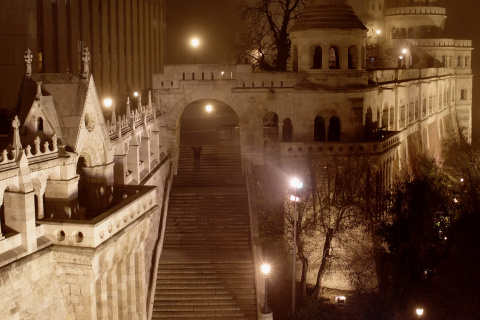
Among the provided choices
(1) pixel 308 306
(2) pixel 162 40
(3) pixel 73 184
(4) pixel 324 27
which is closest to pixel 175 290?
(1) pixel 308 306

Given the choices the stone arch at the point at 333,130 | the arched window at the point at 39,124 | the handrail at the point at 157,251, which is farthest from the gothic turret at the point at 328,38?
the arched window at the point at 39,124

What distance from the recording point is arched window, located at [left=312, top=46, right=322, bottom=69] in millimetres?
41344

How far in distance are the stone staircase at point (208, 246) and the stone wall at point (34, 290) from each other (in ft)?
34.4

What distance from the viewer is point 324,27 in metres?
40.1

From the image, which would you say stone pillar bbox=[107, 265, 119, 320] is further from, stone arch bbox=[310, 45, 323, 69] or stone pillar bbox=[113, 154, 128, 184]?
stone arch bbox=[310, 45, 323, 69]

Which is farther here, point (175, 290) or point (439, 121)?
point (439, 121)

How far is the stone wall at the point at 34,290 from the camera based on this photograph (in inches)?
719

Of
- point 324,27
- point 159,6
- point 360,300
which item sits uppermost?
point 159,6

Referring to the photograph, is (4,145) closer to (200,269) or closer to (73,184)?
(73,184)

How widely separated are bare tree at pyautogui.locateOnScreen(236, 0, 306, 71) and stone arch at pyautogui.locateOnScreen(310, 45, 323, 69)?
23.8ft

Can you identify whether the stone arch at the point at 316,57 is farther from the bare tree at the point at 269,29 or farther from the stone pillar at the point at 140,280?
the stone pillar at the point at 140,280

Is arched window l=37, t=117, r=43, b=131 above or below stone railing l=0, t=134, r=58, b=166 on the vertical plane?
above

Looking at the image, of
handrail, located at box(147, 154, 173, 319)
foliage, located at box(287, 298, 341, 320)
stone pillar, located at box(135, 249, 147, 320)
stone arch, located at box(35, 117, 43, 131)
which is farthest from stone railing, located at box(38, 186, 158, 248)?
foliage, located at box(287, 298, 341, 320)

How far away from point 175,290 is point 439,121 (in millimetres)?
44410
